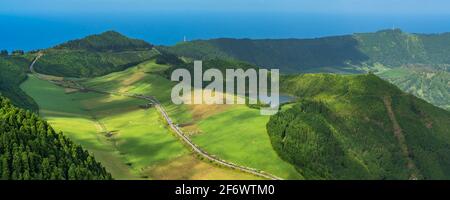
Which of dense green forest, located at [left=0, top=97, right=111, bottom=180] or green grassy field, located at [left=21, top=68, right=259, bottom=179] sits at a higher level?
dense green forest, located at [left=0, top=97, right=111, bottom=180]

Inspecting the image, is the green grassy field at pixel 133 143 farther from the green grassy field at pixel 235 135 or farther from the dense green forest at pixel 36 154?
the dense green forest at pixel 36 154

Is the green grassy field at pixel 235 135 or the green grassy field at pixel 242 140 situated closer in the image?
the green grassy field at pixel 242 140

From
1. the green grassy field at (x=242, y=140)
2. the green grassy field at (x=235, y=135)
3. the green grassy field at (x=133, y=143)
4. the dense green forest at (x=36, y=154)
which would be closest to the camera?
the dense green forest at (x=36, y=154)

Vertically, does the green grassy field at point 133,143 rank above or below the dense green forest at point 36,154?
below

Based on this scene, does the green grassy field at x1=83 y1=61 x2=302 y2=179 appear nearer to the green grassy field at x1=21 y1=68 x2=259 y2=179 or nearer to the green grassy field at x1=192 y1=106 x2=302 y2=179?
the green grassy field at x1=192 y1=106 x2=302 y2=179

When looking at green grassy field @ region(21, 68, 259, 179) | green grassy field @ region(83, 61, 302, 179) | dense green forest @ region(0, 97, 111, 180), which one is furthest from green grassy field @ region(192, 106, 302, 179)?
dense green forest @ region(0, 97, 111, 180)

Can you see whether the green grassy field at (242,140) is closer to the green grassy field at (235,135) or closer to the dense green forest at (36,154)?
the green grassy field at (235,135)

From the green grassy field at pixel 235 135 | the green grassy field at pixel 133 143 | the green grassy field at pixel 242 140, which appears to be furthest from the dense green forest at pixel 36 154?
the green grassy field at pixel 235 135

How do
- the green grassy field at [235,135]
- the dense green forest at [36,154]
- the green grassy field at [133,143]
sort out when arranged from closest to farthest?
the dense green forest at [36,154], the green grassy field at [133,143], the green grassy field at [235,135]
